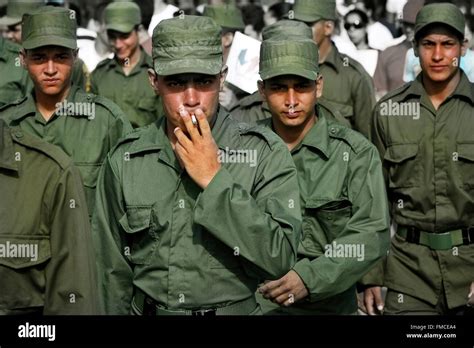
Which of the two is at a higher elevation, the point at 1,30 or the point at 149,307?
the point at 1,30

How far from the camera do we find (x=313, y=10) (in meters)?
A: 11.7

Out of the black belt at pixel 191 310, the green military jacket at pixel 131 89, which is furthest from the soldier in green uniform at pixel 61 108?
the green military jacket at pixel 131 89

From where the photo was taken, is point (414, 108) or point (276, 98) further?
point (414, 108)

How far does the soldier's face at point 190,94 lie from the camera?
239 inches

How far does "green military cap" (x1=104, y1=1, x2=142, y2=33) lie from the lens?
508 inches

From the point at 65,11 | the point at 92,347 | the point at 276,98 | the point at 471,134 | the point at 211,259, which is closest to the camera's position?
the point at 211,259

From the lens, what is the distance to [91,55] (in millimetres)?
14266

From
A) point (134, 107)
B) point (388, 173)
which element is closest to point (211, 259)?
point (388, 173)

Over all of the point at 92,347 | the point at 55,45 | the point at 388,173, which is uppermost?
the point at 55,45

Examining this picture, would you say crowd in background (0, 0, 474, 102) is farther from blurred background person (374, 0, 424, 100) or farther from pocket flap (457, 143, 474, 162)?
pocket flap (457, 143, 474, 162)

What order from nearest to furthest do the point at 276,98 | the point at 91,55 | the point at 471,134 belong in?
the point at 276,98
the point at 471,134
the point at 91,55

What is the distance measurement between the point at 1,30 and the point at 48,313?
7.16 m

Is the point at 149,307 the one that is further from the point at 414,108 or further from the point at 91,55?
the point at 91,55

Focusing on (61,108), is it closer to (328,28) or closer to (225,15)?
(328,28)
